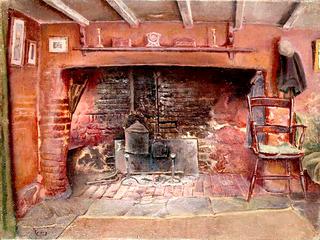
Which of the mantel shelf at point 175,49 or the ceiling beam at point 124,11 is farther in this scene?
the mantel shelf at point 175,49

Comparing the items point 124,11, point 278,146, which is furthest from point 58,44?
point 278,146

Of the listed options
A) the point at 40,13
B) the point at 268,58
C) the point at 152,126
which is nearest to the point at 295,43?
the point at 268,58

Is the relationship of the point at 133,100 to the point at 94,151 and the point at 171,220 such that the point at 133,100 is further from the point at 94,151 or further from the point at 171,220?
the point at 171,220

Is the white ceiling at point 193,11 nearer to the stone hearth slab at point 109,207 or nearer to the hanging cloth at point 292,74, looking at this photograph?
the hanging cloth at point 292,74

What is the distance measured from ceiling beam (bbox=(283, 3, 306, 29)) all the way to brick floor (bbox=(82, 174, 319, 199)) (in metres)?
1.23

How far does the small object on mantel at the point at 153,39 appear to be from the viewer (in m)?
3.12

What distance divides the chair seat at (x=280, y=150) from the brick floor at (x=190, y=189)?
12.5 inches

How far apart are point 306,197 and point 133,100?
172cm

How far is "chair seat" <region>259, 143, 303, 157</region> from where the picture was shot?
2.92 m

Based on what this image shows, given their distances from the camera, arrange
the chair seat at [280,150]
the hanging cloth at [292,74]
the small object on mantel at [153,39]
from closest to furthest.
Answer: the chair seat at [280,150] < the hanging cloth at [292,74] < the small object on mantel at [153,39]

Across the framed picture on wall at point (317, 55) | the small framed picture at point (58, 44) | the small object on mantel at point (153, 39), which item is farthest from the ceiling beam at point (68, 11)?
the framed picture on wall at point (317, 55)

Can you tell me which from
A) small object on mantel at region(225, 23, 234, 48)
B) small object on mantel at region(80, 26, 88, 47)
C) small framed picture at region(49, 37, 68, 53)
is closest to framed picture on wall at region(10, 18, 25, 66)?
small framed picture at region(49, 37, 68, 53)

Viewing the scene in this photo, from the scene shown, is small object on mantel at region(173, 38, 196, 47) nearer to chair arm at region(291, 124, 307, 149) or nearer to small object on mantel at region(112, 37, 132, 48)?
small object on mantel at region(112, 37, 132, 48)

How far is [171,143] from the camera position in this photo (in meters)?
3.70
